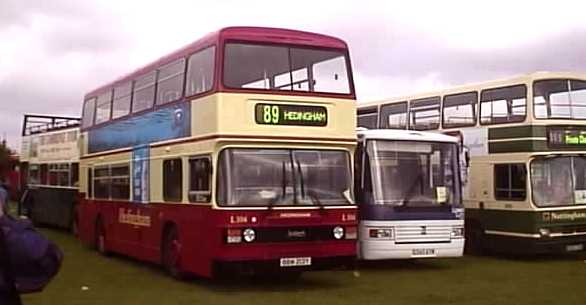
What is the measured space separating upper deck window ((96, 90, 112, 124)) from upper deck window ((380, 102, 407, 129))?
707cm

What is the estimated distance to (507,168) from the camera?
64.1 ft

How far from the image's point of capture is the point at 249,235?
44.0 feet

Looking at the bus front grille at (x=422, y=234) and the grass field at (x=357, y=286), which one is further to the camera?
the bus front grille at (x=422, y=234)

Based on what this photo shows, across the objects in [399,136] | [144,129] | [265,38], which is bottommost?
[399,136]

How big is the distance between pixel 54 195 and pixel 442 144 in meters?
14.8

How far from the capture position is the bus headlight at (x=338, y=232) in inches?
554

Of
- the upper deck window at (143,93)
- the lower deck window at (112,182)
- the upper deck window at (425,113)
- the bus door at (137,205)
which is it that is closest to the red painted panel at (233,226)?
the bus door at (137,205)

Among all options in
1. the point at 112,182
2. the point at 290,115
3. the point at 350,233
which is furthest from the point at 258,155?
the point at 112,182

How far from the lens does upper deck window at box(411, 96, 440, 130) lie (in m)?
21.8

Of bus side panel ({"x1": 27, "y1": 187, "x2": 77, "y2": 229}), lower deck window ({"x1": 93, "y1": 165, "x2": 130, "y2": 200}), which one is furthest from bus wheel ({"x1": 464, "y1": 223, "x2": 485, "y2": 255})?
bus side panel ({"x1": 27, "y1": 187, "x2": 77, "y2": 229})

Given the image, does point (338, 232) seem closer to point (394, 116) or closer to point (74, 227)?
point (394, 116)

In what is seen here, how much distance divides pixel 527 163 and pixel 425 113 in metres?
3.88

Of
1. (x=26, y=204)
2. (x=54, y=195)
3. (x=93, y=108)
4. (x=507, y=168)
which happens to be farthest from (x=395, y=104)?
(x=26, y=204)

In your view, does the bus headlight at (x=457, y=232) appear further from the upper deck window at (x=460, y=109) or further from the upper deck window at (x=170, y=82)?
the upper deck window at (x=170, y=82)
